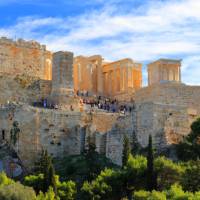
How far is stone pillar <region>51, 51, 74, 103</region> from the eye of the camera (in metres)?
50.4

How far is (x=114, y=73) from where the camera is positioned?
58750 mm

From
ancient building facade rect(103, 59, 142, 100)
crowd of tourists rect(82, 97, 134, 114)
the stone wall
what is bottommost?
crowd of tourists rect(82, 97, 134, 114)

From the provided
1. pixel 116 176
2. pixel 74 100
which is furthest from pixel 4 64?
pixel 116 176

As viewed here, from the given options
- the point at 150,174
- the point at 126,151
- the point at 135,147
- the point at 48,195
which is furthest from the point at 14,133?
the point at 150,174

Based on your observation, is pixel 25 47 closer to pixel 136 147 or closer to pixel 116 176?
pixel 136 147

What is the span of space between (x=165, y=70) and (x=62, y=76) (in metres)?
8.48

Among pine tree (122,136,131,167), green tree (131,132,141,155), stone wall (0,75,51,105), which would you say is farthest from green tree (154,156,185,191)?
stone wall (0,75,51,105)

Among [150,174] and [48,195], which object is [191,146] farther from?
[48,195]

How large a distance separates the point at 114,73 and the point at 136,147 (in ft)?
56.0

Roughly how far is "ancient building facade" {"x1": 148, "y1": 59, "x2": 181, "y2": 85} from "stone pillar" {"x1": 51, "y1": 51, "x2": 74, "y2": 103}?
7.12 m

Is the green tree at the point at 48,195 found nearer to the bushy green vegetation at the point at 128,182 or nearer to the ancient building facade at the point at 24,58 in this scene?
the bushy green vegetation at the point at 128,182

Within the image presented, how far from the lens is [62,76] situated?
1992 inches

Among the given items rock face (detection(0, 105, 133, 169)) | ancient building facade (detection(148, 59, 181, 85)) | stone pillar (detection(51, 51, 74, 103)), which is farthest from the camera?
ancient building facade (detection(148, 59, 181, 85))

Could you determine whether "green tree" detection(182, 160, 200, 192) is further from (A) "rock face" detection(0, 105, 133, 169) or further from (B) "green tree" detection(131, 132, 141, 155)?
(A) "rock face" detection(0, 105, 133, 169)
